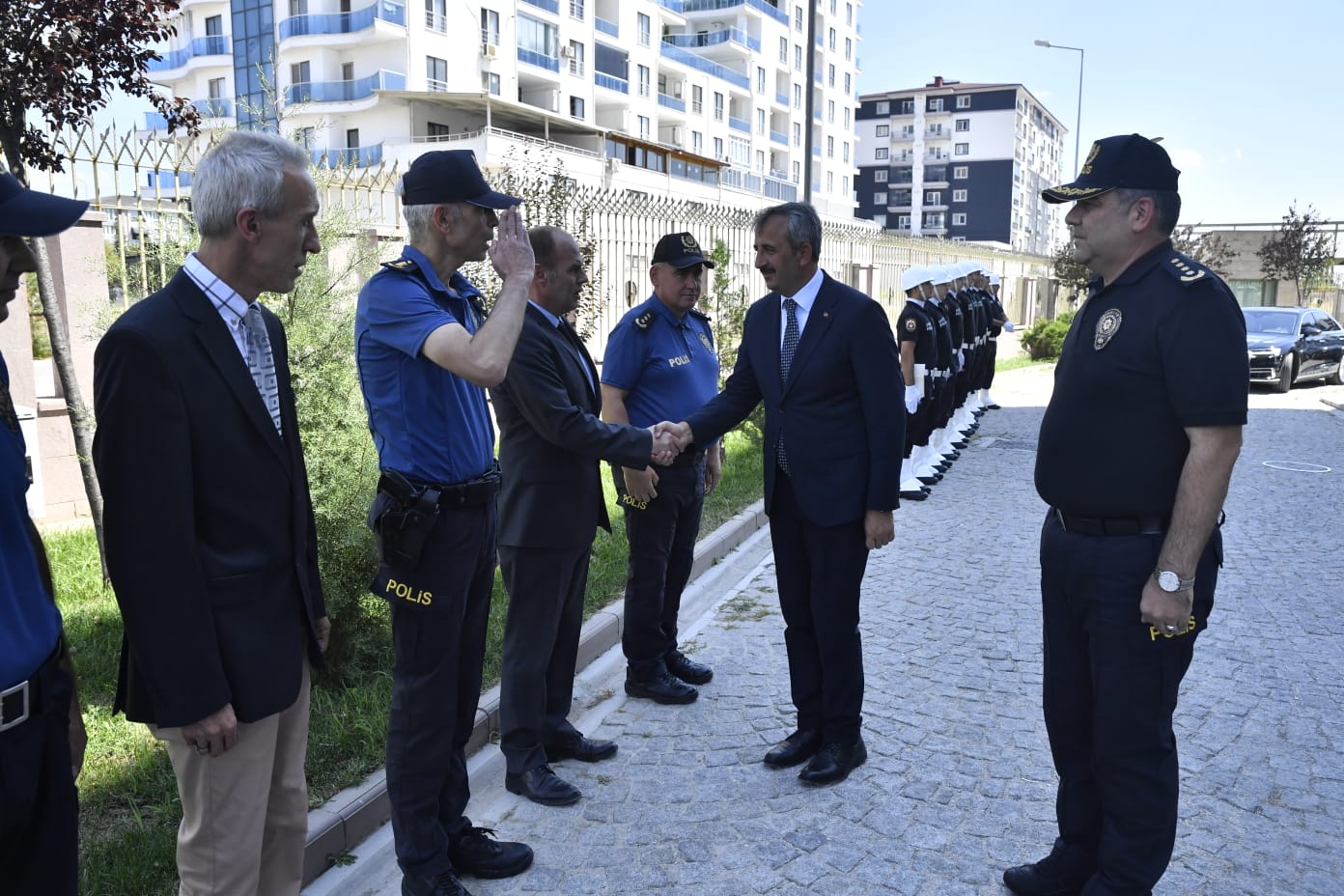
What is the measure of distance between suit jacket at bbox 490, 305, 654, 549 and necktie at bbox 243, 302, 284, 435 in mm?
1271

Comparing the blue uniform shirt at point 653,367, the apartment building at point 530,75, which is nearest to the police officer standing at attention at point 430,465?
the blue uniform shirt at point 653,367

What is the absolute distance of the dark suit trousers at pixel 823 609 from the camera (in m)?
4.06

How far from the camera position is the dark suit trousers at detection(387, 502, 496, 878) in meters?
3.07

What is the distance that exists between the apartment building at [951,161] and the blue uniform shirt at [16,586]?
108 m

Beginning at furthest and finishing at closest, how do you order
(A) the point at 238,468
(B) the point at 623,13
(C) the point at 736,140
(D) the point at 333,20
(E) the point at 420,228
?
1. (C) the point at 736,140
2. (B) the point at 623,13
3. (D) the point at 333,20
4. (E) the point at 420,228
5. (A) the point at 238,468

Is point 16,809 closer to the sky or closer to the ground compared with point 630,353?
closer to the ground

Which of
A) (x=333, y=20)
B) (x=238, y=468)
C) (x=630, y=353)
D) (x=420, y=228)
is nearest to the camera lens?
(x=238, y=468)

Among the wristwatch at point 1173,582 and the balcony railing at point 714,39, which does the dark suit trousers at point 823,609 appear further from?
the balcony railing at point 714,39

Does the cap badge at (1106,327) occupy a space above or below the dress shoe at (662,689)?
above

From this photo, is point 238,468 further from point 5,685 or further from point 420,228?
point 420,228

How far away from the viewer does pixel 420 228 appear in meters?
3.09

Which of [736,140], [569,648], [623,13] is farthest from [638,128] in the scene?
[569,648]

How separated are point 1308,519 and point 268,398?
958 cm

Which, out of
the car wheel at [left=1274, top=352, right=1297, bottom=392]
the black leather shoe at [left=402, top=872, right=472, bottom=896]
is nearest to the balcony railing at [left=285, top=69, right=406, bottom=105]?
the car wheel at [left=1274, top=352, right=1297, bottom=392]
